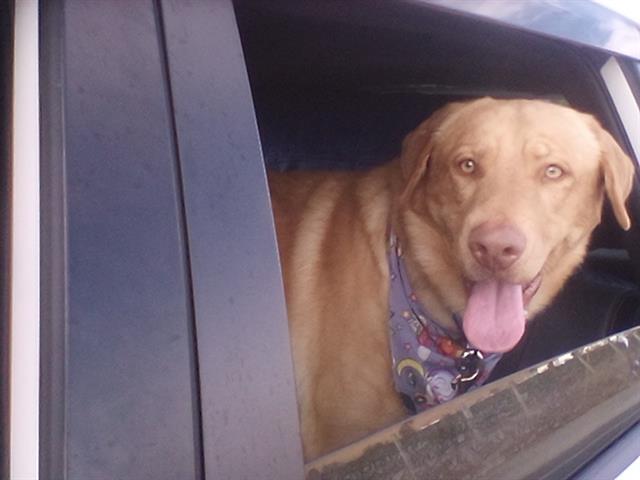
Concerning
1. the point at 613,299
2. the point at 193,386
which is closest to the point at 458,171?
the point at 613,299

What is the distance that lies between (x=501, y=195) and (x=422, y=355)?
471 millimetres

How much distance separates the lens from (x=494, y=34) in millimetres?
2240

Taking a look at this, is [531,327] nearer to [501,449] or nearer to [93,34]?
[501,449]

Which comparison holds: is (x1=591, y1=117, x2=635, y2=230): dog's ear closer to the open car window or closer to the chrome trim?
the open car window

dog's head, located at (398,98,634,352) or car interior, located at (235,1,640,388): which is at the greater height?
car interior, located at (235,1,640,388)

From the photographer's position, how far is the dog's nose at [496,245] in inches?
73.8

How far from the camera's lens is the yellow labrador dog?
195 cm

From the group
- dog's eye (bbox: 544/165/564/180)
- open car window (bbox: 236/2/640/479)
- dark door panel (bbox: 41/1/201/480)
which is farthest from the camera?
dog's eye (bbox: 544/165/564/180)

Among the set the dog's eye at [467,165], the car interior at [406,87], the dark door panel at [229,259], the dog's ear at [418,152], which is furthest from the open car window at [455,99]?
the dog's eye at [467,165]

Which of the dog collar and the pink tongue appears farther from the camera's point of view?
the pink tongue

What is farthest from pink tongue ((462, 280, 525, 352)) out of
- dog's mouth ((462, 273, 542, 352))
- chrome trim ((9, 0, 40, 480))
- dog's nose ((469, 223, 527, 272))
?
chrome trim ((9, 0, 40, 480))

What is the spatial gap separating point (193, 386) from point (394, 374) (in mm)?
1190

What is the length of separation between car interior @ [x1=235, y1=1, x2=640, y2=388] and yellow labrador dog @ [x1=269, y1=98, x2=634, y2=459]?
0.69 ft

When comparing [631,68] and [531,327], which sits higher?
[631,68]
